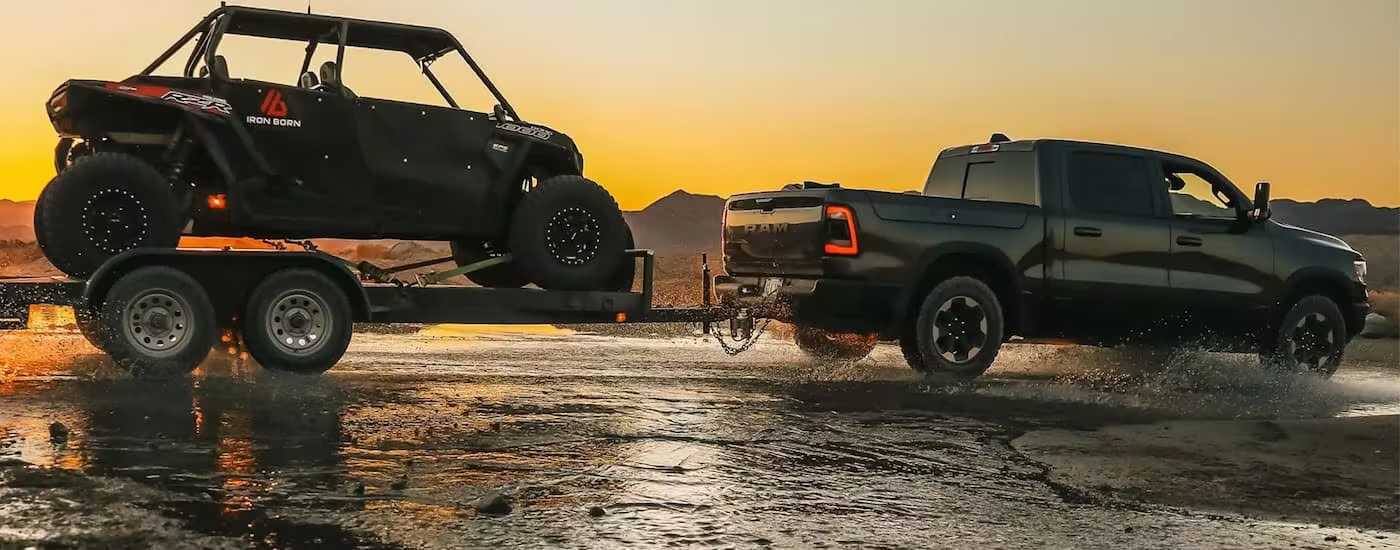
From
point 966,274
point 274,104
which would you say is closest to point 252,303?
point 274,104

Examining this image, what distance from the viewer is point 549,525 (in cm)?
416

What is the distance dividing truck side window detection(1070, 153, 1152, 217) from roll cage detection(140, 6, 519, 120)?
4.68 m

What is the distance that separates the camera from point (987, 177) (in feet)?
35.7

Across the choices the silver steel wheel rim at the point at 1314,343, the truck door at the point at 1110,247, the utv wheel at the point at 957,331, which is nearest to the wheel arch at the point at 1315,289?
the silver steel wheel rim at the point at 1314,343

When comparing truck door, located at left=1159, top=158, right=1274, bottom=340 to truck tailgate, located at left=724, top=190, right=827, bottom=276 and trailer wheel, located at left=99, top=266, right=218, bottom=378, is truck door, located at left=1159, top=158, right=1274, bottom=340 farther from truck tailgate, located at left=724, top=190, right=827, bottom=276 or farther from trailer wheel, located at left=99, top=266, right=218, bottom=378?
trailer wheel, located at left=99, top=266, right=218, bottom=378

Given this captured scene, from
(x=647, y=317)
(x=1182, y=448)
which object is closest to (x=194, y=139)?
(x=647, y=317)

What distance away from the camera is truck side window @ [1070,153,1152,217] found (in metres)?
10.5

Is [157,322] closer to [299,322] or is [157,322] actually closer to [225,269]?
[225,269]

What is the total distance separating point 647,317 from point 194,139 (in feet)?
11.5

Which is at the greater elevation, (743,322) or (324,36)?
(324,36)

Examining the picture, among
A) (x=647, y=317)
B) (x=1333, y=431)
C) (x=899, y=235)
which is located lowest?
(x=1333, y=431)

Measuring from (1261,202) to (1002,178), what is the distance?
7.51 feet

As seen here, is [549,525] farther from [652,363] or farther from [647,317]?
[652,363]

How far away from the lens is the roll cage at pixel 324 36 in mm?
8680
